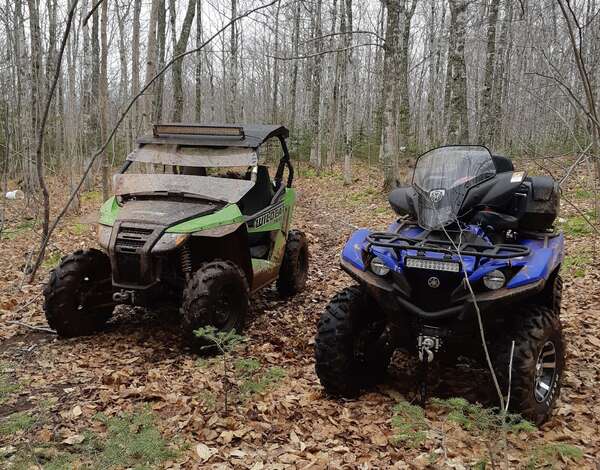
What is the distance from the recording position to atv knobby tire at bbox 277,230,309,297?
6.51 m

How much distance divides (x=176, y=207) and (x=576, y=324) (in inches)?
167

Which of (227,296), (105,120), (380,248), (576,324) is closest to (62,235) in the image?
(105,120)

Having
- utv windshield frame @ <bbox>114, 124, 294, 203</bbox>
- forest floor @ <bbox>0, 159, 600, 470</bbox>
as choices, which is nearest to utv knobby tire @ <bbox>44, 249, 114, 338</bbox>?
forest floor @ <bbox>0, 159, 600, 470</bbox>

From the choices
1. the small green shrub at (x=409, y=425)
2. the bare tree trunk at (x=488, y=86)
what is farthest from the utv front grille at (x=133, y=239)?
the bare tree trunk at (x=488, y=86)

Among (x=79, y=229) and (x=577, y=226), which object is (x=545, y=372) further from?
(x=79, y=229)

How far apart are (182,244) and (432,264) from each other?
7.25 feet

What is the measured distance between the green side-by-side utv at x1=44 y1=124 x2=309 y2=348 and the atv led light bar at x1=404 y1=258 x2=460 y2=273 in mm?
1867

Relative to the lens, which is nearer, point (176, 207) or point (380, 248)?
point (380, 248)

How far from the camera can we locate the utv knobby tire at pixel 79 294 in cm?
482

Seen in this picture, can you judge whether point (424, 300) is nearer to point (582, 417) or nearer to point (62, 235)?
point (582, 417)

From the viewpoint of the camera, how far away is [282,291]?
21.7ft

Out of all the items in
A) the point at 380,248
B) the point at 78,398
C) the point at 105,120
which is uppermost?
the point at 105,120

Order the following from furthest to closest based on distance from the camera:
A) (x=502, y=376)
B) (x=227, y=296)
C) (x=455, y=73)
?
1. (x=455, y=73)
2. (x=227, y=296)
3. (x=502, y=376)

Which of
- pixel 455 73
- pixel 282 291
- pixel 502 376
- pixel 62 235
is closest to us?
pixel 502 376
